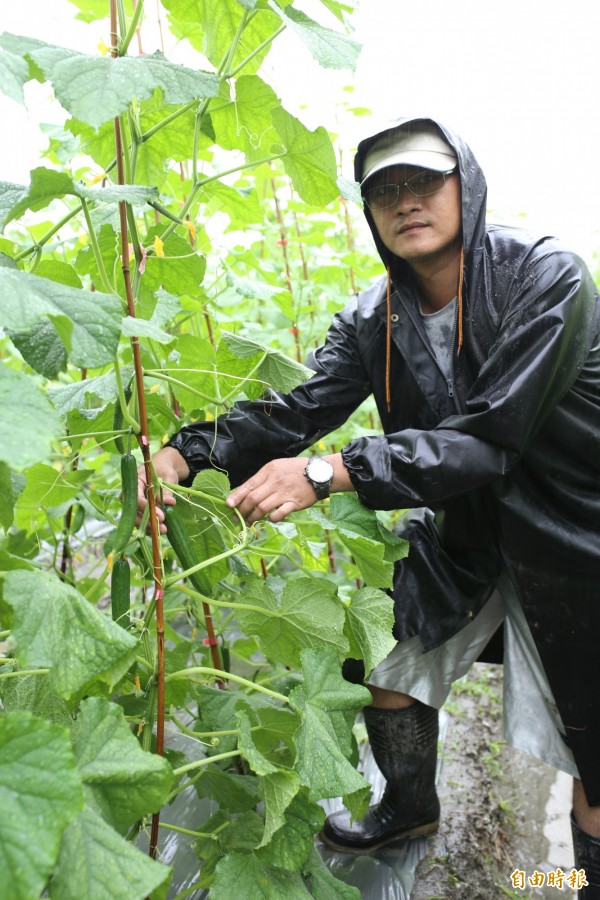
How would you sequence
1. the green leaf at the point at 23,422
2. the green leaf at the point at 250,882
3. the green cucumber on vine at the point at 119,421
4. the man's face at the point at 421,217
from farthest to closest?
the man's face at the point at 421,217, the green cucumber on vine at the point at 119,421, the green leaf at the point at 250,882, the green leaf at the point at 23,422

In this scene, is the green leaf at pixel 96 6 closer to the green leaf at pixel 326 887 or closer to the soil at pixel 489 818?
the green leaf at pixel 326 887

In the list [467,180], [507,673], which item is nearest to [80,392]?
[467,180]

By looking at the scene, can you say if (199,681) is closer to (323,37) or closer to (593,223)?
(323,37)

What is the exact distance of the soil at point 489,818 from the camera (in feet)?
6.97

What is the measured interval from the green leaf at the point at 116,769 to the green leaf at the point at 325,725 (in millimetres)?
324

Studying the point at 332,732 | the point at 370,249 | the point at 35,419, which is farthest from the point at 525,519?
the point at 370,249

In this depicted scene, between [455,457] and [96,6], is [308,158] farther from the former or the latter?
[455,457]

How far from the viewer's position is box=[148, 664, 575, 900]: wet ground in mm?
2066

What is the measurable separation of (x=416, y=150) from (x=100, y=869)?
67.7 inches

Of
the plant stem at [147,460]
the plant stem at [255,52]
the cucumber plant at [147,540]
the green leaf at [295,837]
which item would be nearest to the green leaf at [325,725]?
the cucumber plant at [147,540]

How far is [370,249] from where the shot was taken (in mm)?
4266

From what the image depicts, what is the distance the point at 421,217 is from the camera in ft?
6.57

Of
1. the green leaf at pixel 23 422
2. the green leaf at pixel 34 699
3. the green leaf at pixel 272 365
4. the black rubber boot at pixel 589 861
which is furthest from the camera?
the black rubber boot at pixel 589 861

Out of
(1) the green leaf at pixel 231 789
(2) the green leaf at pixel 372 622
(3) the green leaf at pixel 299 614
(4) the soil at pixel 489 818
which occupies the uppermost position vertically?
(3) the green leaf at pixel 299 614
